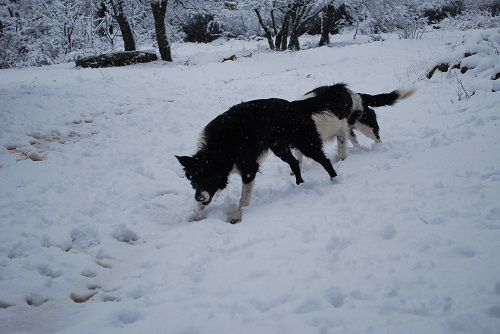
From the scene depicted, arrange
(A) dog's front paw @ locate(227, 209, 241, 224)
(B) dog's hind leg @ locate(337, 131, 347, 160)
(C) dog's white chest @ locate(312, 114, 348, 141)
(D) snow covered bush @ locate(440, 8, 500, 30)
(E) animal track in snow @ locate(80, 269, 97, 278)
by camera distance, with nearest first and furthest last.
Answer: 1. (E) animal track in snow @ locate(80, 269, 97, 278)
2. (A) dog's front paw @ locate(227, 209, 241, 224)
3. (C) dog's white chest @ locate(312, 114, 348, 141)
4. (B) dog's hind leg @ locate(337, 131, 347, 160)
5. (D) snow covered bush @ locate(440, 8, 500, 30)

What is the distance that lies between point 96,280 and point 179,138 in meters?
5.01

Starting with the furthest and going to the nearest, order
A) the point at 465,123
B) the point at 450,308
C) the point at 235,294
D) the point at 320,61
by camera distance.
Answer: the point at 320,61 < the point at 465,123 < the point at 235,294 < the point at 450,308

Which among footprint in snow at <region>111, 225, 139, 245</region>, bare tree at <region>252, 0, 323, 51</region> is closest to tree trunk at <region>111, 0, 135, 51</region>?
bare tree at <region>252, 0, 323, 51</region>

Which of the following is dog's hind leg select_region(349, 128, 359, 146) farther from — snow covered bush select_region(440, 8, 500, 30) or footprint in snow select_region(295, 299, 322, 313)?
snow covered bush select_region(440, 8, 500, 30)

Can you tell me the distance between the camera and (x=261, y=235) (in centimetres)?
382

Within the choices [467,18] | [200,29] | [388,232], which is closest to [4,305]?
[388,232]

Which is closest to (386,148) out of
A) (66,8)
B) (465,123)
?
(465,123)

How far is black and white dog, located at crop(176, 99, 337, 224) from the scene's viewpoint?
4758 mm

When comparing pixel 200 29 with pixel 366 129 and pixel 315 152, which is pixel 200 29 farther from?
pixel 315 152

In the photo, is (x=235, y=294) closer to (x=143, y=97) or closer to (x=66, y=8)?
(x=143, y=97)

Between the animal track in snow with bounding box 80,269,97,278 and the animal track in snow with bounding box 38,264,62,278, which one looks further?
the animal track in snow with bounding box 80,269,97,278

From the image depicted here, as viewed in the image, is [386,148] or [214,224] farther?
[386,148]

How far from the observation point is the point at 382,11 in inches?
1015

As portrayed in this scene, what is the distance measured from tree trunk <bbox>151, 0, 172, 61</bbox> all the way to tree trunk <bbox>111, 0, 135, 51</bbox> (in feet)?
5.22
